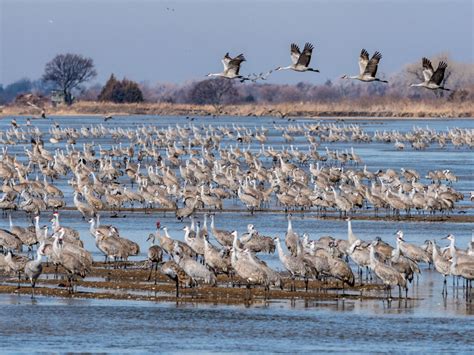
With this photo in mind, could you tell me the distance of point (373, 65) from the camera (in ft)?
75.9

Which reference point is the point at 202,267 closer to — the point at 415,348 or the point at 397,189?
the point at 415,348

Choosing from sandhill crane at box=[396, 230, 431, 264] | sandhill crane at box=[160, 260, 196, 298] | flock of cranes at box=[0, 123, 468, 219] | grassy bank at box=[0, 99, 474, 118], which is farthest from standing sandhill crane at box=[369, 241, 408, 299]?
grassy bank at box=[0, 99, 474, 118]

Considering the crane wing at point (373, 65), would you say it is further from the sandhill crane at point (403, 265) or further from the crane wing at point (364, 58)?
the sandhill crane at point (403, 265)

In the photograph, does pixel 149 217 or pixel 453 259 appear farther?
pixel 149 217

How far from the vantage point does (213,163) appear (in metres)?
41.1

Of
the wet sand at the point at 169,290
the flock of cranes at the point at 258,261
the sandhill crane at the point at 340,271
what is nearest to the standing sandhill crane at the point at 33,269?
the flock of cranes at the point at 258,261

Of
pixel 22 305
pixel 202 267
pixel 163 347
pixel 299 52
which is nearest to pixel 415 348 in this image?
pixel 163 347

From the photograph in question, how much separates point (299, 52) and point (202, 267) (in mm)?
7073

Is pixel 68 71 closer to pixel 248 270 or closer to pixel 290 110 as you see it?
pixel 290 110

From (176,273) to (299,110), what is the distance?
285 ft

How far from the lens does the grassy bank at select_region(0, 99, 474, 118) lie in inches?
3799

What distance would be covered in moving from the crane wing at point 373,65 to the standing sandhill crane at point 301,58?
0.97 m

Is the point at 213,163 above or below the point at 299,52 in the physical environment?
below

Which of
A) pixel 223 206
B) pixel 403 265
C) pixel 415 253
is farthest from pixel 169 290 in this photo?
pixel 223 206
